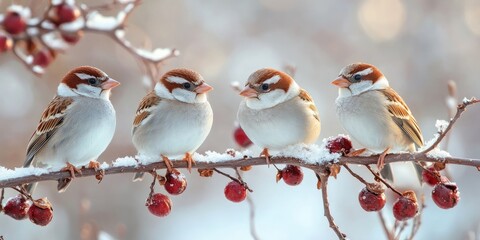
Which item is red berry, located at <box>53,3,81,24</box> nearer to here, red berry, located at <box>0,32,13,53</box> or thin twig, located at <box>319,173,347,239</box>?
red berry, located at <box>0,32,13,53</box>

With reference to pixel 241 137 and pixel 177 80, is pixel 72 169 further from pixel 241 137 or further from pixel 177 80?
pixel 241 137

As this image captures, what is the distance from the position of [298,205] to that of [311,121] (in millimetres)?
7677

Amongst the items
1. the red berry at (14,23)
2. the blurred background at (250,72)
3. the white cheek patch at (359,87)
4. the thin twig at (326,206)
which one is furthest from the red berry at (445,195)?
the blurred background at (250,72)

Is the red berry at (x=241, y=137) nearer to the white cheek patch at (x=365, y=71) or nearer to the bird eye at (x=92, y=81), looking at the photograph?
the white cheek patch at (x=365, y=71)

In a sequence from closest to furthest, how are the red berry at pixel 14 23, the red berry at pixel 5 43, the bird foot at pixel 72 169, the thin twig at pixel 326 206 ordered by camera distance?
the thin twig at pixel 326 206, the bird foot at pixel 72 169, the red berry at pixel 14 23, the red berry at pixel 5 43

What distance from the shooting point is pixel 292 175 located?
10.2 ft

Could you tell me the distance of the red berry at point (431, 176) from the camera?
3.00 metres

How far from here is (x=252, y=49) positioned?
1316 cm

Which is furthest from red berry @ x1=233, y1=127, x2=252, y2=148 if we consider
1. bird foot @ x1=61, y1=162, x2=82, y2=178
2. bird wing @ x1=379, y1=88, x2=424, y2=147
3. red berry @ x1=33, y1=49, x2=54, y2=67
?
red berry @ x1=33, y1=49, x2=54, y2=67

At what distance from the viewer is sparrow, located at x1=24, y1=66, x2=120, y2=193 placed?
131 inches

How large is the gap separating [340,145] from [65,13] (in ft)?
6.73

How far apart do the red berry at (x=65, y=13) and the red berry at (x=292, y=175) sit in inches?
72.4

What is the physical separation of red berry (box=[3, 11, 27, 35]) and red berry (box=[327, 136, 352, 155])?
207 centimetres

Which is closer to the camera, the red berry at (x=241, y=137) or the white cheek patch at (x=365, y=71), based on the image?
the white cheek patch at (x=365, y=71)
